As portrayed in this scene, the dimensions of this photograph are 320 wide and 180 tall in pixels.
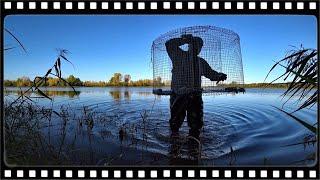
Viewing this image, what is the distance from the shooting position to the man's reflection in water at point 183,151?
18.9 ft

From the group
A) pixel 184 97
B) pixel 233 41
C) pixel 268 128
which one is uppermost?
pixel 233 41

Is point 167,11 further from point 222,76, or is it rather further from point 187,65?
point 187,65

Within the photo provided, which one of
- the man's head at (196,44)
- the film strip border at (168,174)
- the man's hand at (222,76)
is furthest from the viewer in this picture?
the man's head at (196,44)

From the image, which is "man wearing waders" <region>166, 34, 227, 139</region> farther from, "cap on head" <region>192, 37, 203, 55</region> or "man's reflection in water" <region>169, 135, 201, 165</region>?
"man's reflection in water" <region>169, 135, 201, 165</region>

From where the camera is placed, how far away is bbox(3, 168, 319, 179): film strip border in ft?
11.7

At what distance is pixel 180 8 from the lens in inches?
142

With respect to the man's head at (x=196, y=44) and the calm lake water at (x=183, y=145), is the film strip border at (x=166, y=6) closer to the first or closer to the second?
the calm lake water at (x=183, y=145)

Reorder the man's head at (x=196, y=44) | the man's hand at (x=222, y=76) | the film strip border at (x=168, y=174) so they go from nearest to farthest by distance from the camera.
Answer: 1. the film strip border at (x=168, y=174)
2. the man's hand at (x=222, y=76)
3. the man's head at (x=196, y=44)

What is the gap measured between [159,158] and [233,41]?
2098mm

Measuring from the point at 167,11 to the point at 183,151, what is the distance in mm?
3197

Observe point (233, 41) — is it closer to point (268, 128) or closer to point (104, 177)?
point (104, 177)

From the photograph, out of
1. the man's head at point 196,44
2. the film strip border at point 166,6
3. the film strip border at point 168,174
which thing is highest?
the film strip border at point 166,6

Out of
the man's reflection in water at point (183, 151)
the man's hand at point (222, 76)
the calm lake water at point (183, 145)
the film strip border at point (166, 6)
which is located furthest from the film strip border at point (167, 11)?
the man's hand at point (222, 76)

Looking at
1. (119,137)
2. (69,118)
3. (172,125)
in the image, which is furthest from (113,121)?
(172,125)
